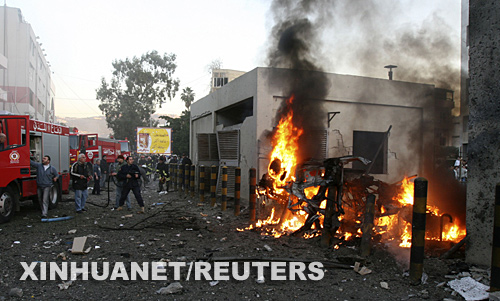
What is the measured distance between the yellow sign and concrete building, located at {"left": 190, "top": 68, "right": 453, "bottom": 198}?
1176 centimetres

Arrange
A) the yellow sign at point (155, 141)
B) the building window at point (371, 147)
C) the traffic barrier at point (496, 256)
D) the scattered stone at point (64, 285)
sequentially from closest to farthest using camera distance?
the traffic barrier at point (496, 256)
the scattered stone at point (64, 285)
the building window at point (371, 147)
the yellow sign at point (155, 141)

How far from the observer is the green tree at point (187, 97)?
154 feet

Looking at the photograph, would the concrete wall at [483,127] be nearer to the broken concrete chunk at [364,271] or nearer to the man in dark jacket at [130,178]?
the broken concrete chunk at [364,271]

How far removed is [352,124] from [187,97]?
126ft

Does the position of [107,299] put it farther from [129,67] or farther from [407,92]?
[129,67]

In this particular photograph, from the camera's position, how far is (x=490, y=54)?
173 inches

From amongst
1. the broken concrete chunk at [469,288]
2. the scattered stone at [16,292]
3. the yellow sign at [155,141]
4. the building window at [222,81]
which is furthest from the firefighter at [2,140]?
the building window at [222,81]

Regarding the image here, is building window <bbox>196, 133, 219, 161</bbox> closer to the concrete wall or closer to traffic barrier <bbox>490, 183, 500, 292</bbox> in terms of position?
the concrete wall

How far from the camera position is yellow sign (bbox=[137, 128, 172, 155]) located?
2331cm

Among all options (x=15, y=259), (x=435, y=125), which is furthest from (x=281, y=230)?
(x=435, y=125)

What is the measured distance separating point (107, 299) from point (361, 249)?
3293 millimetres

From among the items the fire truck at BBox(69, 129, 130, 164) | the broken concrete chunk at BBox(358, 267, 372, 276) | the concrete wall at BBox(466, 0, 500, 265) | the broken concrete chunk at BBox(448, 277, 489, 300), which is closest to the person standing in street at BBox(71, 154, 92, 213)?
the broken concrete chunk at BBox(358, 267, 372, 276)
